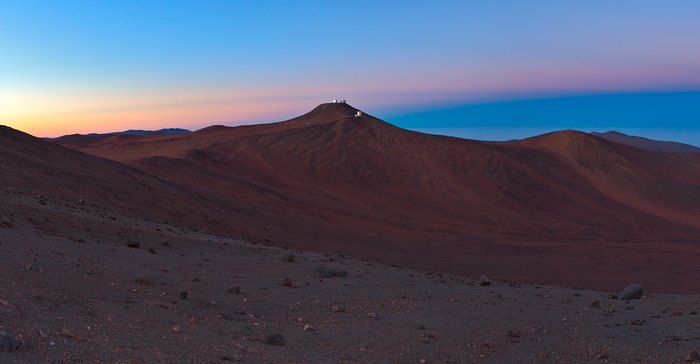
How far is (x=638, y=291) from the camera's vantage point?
13195 millimetres

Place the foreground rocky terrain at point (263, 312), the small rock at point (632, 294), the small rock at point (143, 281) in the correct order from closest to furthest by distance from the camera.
A: the foreground rocky terrain at point (263, 312) < the small rock at point (143, 281) < the small rock at point (632, 294)

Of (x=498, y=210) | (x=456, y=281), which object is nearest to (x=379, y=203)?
(x=498, y=210)

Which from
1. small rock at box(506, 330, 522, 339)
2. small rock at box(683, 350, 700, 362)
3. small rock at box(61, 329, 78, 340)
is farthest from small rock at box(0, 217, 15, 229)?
small rock at box(683, 350, 700, 362)

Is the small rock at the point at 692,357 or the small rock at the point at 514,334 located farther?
the small rock at the point at 514,334

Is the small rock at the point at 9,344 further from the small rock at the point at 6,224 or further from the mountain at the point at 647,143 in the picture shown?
the mountain at the point at 647,143

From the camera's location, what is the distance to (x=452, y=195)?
134 feet

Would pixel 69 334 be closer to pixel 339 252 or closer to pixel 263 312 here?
pixel 263 312

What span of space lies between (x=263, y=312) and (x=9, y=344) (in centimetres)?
419

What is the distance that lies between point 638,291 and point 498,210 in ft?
82.7

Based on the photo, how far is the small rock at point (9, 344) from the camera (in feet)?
18.9

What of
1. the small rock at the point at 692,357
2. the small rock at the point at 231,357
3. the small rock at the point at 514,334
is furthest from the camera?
the small rock at the point at 514,334

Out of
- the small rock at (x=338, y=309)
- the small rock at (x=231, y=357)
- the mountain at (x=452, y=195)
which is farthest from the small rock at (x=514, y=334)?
the mountain at (x=452, y=195)

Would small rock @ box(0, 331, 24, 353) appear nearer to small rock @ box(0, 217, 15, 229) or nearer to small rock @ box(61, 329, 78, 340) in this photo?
small rock @ box(61, 329, 78, 340)

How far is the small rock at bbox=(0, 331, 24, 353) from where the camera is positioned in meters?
5.77
